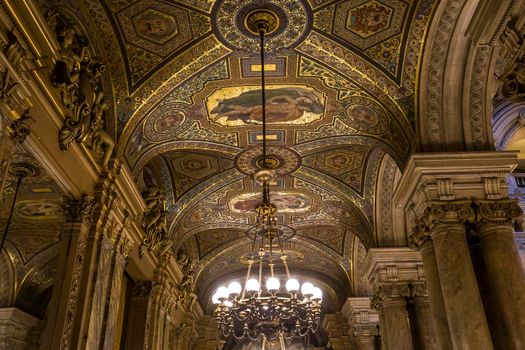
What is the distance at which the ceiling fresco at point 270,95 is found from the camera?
6.57 m

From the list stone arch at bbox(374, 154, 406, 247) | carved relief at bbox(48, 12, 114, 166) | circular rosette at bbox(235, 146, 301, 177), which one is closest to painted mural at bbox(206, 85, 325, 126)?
circular rosette at bbox(235, 146, 301, 177)

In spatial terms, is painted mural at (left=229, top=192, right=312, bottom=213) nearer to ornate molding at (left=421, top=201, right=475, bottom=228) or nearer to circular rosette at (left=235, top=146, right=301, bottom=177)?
circular rosette at (left=235, top=146, right=301, bottom=177)

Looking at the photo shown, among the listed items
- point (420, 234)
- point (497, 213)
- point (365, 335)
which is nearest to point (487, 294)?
point (497, 213)

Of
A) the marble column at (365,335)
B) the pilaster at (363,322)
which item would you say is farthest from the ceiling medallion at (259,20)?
the marble column at (365,335)

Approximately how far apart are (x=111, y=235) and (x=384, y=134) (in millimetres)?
4139

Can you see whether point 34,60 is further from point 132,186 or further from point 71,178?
point 132,186

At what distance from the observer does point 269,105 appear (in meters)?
8.33

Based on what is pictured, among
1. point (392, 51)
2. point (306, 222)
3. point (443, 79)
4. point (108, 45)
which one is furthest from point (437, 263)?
point (306, 222)

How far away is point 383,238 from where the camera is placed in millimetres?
10164

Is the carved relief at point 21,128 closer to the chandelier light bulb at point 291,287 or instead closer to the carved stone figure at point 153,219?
the carved stone figure at point 153,219

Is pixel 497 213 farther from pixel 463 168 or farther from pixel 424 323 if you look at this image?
pixel 424 323

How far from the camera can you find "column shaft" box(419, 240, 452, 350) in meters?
6.23

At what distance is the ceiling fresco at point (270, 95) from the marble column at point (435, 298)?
4.35 feet

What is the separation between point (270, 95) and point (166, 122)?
162 centimetres
